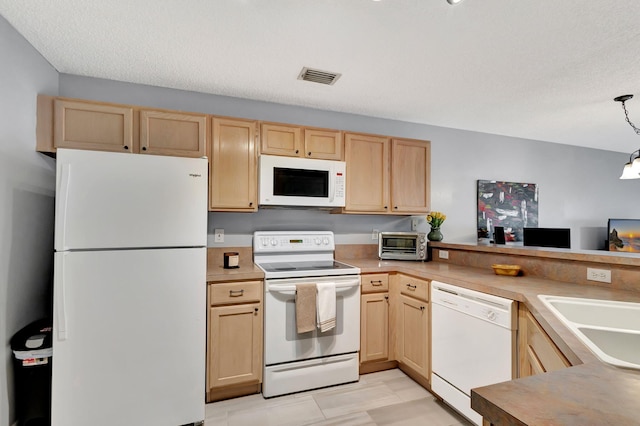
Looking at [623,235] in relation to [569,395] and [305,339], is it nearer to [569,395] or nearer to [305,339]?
[305,339]

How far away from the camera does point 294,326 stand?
7.79ft

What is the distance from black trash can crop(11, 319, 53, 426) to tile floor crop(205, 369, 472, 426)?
0.95 m

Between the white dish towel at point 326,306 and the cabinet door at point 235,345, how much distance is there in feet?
1.49

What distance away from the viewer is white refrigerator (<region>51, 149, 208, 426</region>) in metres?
1.75

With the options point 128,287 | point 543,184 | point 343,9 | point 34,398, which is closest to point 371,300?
point 128,287

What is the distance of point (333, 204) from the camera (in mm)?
2857

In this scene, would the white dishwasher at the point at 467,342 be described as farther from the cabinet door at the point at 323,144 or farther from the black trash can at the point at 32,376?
the black trash can at the point at 32,376

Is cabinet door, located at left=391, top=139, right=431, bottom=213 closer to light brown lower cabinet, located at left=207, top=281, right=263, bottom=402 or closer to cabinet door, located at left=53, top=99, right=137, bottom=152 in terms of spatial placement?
light brown lower cabinet, located at left=207, top=281, right=263, bottom=402

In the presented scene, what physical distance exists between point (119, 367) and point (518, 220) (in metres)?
4.57

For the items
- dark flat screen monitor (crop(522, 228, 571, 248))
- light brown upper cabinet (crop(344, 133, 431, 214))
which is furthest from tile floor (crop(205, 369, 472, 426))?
dark flat screen monitor (crop(522, 228, 571, 248))

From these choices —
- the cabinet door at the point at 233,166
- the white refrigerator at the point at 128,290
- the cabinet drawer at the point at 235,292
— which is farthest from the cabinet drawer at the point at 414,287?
the white refrigerator at the point at 128,290

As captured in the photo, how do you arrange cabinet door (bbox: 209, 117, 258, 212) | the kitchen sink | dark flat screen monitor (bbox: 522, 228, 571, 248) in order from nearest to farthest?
the kitchen sink
cabinet door (bbox: 209, 117, 258, 212)
dark flat screen monitor (bbox: 522, 228, 571, 248)

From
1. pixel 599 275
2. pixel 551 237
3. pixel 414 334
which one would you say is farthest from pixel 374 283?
pixel 551 237

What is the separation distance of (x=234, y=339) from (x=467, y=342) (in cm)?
159
